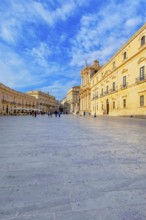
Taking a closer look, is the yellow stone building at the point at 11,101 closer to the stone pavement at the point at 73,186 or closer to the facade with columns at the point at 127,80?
the facade with columns at the point at 127,80

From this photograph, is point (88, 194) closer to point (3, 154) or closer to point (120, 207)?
point (120, 207)

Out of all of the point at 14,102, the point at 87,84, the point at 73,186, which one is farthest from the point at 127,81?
Answer: the point at 14,102

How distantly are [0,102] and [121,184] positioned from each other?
150ft

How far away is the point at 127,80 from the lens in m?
27.3

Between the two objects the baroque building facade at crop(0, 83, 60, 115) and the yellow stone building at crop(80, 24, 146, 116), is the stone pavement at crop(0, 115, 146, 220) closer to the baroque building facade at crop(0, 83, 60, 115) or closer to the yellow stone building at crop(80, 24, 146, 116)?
the yellow stone building at crop(80, 24, 146, 116)

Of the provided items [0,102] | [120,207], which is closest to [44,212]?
[120,207]

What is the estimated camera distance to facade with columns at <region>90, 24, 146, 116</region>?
22.8 metres

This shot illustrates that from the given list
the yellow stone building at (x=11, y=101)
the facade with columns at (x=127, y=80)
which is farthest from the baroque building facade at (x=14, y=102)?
the facade with columns at (x=127, y=80)

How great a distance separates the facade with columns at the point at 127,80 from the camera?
896 inches

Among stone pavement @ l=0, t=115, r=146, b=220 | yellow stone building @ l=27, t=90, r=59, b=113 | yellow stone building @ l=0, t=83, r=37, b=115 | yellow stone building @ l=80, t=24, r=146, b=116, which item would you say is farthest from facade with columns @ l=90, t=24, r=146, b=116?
yellow stone building @ l=27, t=90, r=59, b=113

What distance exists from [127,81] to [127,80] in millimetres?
174

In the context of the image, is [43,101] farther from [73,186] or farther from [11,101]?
[73,186]

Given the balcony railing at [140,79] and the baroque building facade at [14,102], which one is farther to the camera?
the baroque building facade at [14,102]

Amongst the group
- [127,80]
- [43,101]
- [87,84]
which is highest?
[87,84]
